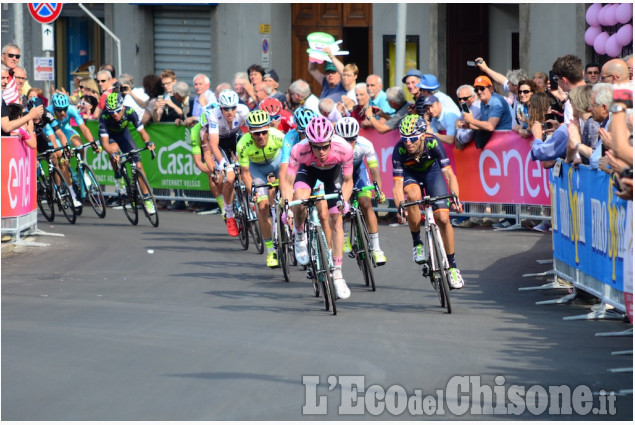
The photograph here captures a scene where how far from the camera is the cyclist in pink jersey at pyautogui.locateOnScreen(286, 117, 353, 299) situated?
469 inches

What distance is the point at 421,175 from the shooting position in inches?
490

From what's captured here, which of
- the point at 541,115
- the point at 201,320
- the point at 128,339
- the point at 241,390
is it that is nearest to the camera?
the point at 241,390

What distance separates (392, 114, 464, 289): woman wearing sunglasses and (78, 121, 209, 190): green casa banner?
8.71 metres

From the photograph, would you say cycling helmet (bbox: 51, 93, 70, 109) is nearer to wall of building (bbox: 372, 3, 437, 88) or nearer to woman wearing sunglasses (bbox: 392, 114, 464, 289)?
wall of building (bbox: 372, 3, 437, 88)

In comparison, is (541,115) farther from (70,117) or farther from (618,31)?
(70,117)

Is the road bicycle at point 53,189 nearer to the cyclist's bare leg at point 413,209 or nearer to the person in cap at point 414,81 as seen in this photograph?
the person in cap at point 414,81

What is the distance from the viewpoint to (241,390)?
27.2 ft

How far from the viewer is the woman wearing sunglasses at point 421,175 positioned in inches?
474

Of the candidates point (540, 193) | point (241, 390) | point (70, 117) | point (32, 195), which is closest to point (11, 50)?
point (70, 117)

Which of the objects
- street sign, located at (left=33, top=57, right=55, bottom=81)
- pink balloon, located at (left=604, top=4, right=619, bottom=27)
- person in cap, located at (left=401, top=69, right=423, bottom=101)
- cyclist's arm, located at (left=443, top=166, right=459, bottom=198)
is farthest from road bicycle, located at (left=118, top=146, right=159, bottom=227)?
pink balloon, located at (left=604, top=4, right=619, bottom=27)

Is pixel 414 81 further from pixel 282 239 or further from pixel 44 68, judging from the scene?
pixel 44 68

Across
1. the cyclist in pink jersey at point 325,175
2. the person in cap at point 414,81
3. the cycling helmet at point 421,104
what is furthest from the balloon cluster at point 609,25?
the cyclist in pink jersey at point 325,175

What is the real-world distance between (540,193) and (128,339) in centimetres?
801

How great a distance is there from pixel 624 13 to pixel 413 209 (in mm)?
8709
